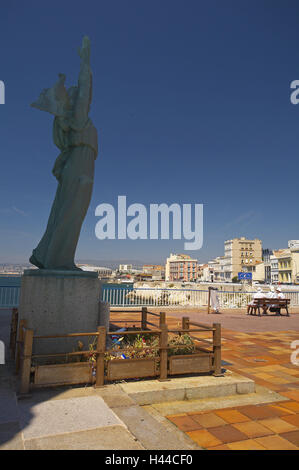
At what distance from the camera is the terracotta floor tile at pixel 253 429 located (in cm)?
279

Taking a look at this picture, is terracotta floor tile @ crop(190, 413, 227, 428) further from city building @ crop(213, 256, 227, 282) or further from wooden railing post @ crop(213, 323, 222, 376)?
city building @ crop(213, 256, 227, 282)

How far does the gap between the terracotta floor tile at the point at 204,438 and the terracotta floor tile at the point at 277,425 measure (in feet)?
1.99

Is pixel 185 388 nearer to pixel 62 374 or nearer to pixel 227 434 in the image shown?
pixel 227 434

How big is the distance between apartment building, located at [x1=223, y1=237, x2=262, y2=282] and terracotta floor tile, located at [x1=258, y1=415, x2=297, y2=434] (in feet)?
340

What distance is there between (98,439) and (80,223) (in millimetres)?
3173

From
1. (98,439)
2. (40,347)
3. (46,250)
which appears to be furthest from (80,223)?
(98,439)

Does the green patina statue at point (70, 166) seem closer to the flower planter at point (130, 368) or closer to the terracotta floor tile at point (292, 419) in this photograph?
the flower planter at point (130, 368)

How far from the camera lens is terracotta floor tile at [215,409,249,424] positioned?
3102mm

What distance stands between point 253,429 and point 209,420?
40 centimetres

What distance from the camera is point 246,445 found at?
101 inches

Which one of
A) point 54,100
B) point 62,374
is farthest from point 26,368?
point 54,100

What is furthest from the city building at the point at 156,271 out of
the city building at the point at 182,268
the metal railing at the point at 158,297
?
the metal railing at the point at 158,297

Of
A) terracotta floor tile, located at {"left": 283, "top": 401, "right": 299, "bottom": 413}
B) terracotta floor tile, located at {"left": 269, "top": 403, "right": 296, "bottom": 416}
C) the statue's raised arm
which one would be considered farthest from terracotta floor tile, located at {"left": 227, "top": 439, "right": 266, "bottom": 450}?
the statue's raised arm

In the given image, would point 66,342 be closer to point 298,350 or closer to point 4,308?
point 298,350
